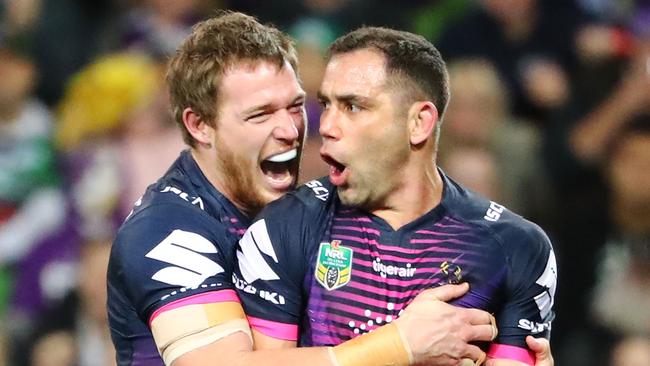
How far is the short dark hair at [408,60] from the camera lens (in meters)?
4.05

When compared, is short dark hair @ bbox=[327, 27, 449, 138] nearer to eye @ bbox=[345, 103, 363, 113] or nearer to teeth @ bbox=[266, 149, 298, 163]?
eye @ bbox=[345, 103, 363, 113]

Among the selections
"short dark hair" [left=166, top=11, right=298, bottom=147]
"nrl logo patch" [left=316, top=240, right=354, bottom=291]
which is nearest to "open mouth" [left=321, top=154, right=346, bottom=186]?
"nrl logo patch" [left=316, top=240, right=354, bottom=291]

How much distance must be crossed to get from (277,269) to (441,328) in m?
0.52

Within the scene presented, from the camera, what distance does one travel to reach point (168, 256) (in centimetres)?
414

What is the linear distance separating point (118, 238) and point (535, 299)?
1.35m

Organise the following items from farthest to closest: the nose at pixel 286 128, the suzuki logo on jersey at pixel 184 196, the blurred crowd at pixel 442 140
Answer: the blurred crowd at pixel 442 140, the nose at pixel 286 128, the suzuki logo on jersey at pixel 184 196

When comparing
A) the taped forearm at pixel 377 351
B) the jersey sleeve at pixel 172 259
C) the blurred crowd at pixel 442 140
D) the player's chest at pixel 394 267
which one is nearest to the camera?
the taped forearm at pixel 377 351

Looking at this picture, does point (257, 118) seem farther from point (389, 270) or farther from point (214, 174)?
point (389, 270)

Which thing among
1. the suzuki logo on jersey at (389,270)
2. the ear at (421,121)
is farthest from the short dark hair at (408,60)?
the suzuki logo on jersey at (389,270)

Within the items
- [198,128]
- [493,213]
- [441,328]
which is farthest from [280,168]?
[441,328]

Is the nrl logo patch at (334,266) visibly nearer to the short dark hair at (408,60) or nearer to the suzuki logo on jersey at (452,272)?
the suzuki logo on jersey at (452,272)

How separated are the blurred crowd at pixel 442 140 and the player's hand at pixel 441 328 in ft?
9.14

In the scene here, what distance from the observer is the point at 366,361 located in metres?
3.82

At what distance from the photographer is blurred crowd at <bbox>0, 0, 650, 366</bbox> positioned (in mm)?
6992
